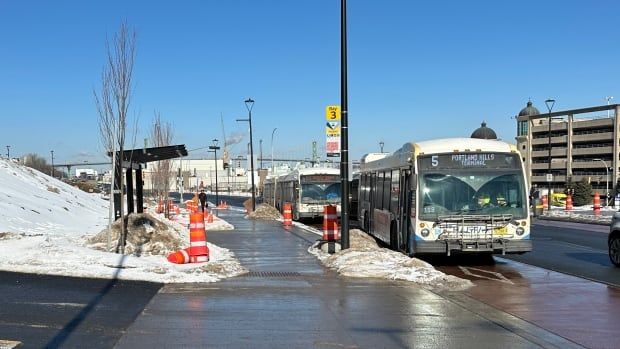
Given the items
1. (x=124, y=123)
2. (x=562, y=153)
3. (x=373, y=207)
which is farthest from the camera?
(x=562, y=153)

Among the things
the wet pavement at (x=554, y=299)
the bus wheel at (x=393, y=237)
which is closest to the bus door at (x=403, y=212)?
the bus wheel at (x=393, y=237)

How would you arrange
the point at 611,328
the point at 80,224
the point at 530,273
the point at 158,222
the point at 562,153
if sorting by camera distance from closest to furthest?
1. the point at 611,328
2. the point at 530,273
3. the point at 158,222
4. the point at 80,224
5. the point at 562,153

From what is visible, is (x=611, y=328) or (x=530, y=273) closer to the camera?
(x=611, y=328)

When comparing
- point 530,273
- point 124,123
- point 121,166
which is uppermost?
point 124,123

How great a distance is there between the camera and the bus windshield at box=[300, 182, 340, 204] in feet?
107

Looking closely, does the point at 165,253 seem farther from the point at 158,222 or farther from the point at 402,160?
the point at 402,160

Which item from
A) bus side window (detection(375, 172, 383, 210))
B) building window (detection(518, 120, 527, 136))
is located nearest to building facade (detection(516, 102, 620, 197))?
building window (detection(518, 120, 527, 136))

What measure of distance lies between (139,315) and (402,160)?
29.6ft

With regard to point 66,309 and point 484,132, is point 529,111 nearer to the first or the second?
point 484,132

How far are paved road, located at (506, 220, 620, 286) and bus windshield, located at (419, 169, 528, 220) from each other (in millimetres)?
1766

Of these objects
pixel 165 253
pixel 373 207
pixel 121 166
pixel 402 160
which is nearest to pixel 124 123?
pixel 121 166

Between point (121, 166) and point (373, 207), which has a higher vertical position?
point (121, 166)

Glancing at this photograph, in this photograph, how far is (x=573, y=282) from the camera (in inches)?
453

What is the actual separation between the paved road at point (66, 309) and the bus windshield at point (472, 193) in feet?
21.2
